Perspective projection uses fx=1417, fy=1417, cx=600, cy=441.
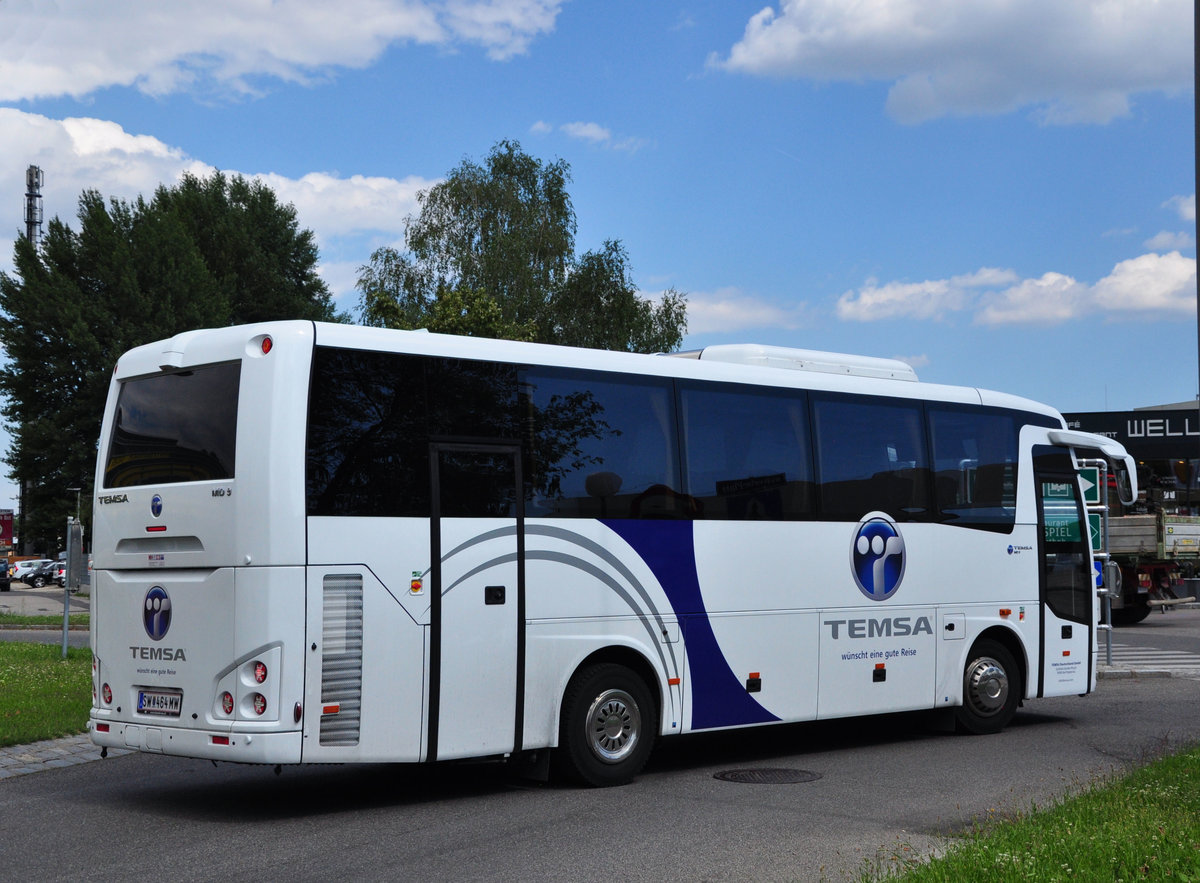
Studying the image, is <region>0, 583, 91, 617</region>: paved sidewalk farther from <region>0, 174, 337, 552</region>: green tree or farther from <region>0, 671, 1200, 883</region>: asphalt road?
<region>0, 671, 1200, 883</region>: asphalt road

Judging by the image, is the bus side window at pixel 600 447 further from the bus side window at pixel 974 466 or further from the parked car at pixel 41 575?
the parked car at pixel 41 575

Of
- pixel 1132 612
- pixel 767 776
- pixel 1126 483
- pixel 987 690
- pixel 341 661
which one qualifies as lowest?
pixel 767 776

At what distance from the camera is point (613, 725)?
10.7 metres

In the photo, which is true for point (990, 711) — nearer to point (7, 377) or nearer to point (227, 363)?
point (227, 363)

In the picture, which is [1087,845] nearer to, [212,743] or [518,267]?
[212,743]

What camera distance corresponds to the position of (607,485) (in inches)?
426

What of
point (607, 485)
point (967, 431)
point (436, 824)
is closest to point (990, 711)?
point (967, 431)

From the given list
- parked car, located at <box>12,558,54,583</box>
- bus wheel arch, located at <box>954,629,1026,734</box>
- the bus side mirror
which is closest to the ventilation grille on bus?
bus wheel arch, located at <box>954,629,1026,734</box>

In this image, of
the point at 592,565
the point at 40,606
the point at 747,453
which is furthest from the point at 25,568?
the point at 592,565

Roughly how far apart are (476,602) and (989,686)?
20.4 feet

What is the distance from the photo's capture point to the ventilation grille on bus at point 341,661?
919 cm

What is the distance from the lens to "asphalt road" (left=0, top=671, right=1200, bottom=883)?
25.5 feet

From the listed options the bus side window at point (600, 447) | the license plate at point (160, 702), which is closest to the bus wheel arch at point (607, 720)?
the bus side window at point (600, 447)

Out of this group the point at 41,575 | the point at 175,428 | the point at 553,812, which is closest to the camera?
the point at 553,812
